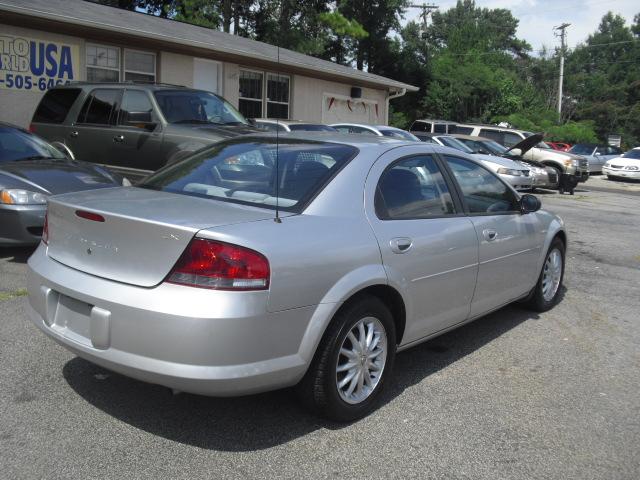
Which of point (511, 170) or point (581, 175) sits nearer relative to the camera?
point (511, 170)

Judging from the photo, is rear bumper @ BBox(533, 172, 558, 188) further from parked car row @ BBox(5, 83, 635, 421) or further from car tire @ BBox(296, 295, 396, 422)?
car tire @ BBox(296, 295, 396, 422)

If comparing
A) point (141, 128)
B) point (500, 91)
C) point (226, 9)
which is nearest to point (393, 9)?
point (500, 91)

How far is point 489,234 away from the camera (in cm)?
471

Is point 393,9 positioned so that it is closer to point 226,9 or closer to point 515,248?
point 226,9

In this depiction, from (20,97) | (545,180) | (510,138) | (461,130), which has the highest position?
(461,130)

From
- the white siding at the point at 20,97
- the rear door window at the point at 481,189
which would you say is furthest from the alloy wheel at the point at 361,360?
the white siding at the point at 20,97

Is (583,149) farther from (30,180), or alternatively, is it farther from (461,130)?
(30,180)

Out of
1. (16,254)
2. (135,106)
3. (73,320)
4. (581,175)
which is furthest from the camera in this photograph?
(581,175)

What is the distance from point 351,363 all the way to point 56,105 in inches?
329

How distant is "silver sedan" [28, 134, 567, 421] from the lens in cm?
305

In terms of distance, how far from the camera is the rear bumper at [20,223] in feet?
21.0

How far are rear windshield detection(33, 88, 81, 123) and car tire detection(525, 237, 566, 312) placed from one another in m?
7.37

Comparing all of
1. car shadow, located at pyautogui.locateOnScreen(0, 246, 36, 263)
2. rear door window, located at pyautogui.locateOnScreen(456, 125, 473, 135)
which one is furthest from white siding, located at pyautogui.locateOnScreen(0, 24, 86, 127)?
rear door window, located at pyautogui.locateOnScreen(456, 125, 473, 135)

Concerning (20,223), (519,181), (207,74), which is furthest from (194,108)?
(519,181)
